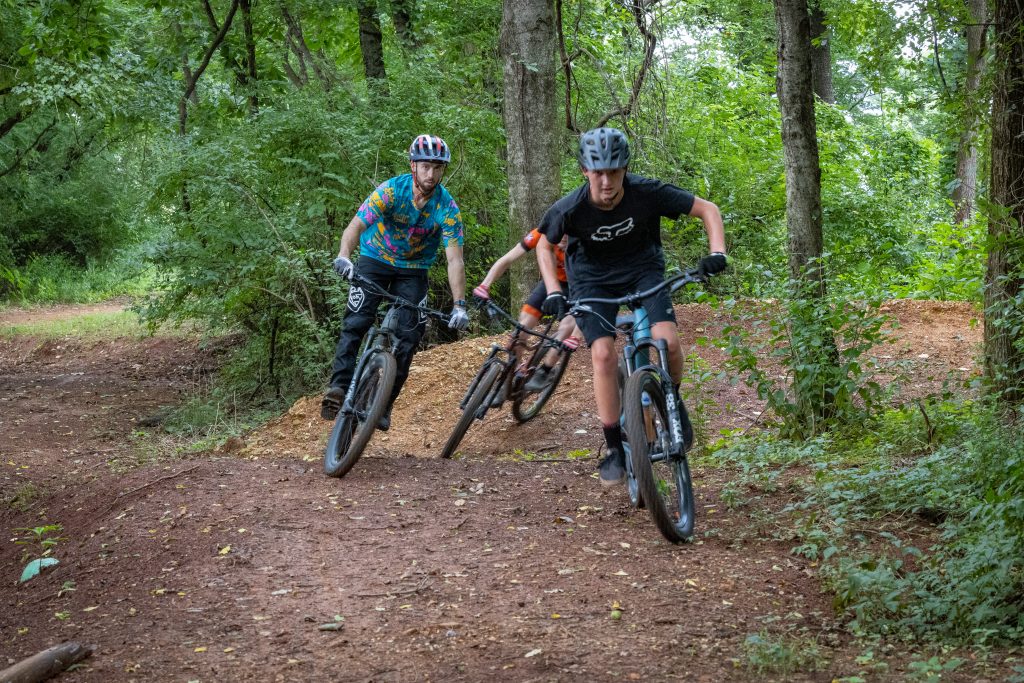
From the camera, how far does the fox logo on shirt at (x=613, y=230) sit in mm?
5855

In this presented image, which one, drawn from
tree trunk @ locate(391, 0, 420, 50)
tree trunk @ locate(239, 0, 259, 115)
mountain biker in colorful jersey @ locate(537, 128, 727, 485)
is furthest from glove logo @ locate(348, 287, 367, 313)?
tree trunk @ locate(239, 0, 259, 115)

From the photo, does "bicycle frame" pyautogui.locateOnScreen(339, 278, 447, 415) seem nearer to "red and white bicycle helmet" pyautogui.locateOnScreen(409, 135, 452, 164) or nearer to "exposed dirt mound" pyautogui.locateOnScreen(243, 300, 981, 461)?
"red and white bicycle helmet" pyautogui.locateOnScreen(409, 135, 452, 164)

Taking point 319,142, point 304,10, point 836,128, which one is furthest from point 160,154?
point 836,128

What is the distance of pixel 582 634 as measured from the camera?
448cm

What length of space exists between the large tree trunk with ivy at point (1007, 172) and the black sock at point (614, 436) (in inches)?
89.3

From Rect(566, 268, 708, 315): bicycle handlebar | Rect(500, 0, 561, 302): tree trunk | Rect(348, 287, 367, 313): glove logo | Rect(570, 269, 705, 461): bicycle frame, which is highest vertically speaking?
Rect(500, 0, 561, 302): tree trunk

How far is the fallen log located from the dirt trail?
77 millimetres

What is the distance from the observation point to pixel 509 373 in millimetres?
8297

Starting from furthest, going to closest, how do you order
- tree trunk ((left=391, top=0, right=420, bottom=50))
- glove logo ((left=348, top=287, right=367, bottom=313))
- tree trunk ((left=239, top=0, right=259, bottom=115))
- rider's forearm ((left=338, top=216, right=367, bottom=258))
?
tree trunk ((left=239, top=0, right=259, bottom=115)) < tree trunk ((left=391, top=0, right=420, bottom=50)) < glove logo ((left=348, top=287, right=367, bottom=313)) < rider's forearm ((left=338, top=216, right=367, bottom=258))

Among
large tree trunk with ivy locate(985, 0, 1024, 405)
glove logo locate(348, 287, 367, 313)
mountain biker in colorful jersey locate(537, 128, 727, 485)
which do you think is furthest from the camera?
glove logo locate(348, 287, 367, 313)

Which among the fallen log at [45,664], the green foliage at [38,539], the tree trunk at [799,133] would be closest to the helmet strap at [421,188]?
the tree trunk at [799,133]

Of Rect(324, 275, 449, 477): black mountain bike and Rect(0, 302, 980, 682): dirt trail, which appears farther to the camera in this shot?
Rect(324, 275, 449, 477): black mountain bike

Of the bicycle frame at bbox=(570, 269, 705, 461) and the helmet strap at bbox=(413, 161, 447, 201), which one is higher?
the helmet strap at bbox=(413, 161, 447, 201)

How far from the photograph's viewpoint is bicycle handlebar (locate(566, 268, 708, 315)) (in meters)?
5.49
